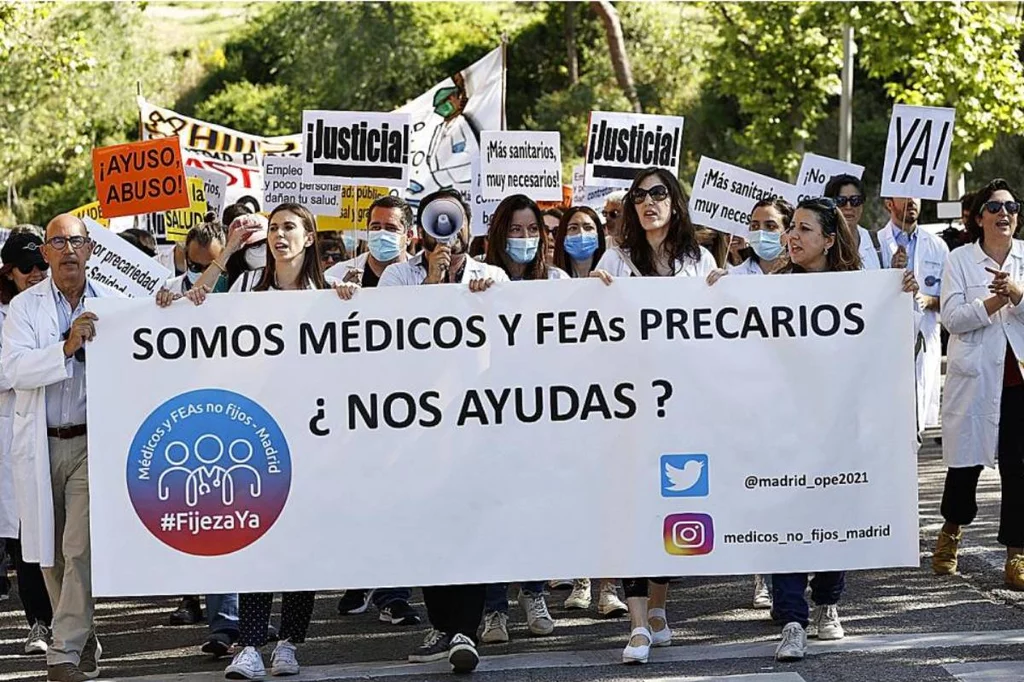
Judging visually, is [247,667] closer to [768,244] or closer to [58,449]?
[58,449]

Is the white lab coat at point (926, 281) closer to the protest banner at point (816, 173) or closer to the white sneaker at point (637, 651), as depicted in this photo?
the protest banner at point (816, 173)

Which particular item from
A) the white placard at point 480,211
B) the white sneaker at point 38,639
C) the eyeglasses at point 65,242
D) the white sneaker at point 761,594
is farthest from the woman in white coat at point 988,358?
the white sneaker at point 38,639

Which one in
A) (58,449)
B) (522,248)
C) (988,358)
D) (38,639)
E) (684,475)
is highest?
(522,248)

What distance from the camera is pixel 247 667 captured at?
7.08 meters

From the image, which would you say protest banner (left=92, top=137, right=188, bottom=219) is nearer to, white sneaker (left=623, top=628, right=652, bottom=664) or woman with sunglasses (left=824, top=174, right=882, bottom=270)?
woman with sunglasses (left=824, top=174, right=882, bottom=270)

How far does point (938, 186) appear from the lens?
9.73m

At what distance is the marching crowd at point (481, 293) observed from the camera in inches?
279

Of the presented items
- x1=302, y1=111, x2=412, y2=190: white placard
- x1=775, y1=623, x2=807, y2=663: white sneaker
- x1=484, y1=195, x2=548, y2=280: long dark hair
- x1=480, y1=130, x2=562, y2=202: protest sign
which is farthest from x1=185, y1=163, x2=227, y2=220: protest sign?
x1=775, y1=623, x2=807, y2=663: white sneaker

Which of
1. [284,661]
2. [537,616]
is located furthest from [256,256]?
[537,616]

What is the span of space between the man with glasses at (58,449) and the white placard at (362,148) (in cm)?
291

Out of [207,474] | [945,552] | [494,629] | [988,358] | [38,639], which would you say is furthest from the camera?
[945,552]

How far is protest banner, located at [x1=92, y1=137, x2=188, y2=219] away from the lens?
11750mm

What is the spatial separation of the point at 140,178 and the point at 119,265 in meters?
3.64

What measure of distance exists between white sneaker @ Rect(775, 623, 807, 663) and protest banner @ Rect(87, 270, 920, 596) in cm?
26
